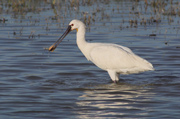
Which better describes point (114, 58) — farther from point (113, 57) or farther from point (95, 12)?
point (95, 12)

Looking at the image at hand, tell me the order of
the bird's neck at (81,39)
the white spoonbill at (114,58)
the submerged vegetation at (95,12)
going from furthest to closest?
the submerged vegetation at (95,12) < the bird's neck at (81,39) < the white spoonbill at (114,58)

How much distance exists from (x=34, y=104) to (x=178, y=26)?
9.35m

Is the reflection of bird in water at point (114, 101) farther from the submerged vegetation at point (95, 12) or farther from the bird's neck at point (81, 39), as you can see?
the submerged vegetation at point (95, 12)

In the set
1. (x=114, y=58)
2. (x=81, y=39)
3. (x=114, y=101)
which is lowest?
(x=114, y=101)

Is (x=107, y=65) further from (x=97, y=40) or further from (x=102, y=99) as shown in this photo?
(x=97, y=40)

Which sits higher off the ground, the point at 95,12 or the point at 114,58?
the point at 95,12

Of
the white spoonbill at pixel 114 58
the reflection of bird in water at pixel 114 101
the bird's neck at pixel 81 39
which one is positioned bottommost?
the reflection of bird in water at pixel 114 101

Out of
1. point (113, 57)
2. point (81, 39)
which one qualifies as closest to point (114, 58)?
point (113, 57)

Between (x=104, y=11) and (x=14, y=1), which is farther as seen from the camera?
(x=14, y=1)

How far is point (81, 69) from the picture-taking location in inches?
443

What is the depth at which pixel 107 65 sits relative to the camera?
9859mm

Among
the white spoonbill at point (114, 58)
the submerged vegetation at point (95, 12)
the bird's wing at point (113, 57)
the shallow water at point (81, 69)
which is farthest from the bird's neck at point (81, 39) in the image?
the submerged vegetation at point (95, 12)

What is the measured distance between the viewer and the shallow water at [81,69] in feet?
25.5

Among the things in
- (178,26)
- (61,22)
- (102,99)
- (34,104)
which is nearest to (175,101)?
(102,99)
